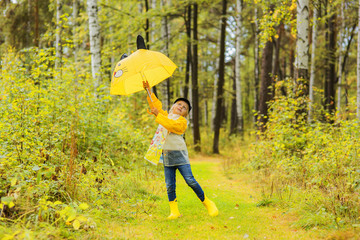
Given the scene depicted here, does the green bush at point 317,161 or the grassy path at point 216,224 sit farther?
the green bush at point 317,161

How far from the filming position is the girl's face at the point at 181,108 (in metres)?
4.60

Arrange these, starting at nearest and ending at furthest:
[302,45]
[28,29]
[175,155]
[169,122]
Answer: [169,122], [175,155], [302,45], [28,29]

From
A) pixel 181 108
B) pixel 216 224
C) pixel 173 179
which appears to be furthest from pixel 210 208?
pixel 181 108

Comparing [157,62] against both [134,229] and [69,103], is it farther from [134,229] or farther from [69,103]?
[69,103]

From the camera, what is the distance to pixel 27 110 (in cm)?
522

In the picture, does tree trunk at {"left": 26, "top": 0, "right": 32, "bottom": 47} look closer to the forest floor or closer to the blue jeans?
the forest floor

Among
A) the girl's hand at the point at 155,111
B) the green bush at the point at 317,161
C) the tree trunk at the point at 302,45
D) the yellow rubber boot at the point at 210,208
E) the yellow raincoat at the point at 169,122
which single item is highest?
the tree trunk at the point at 302,45

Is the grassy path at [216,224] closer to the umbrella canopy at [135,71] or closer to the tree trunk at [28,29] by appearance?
the umbrella canopy at [135,71]

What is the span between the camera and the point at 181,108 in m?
4.61

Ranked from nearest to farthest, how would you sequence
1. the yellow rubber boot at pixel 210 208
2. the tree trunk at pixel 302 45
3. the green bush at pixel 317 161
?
the green bush at pixel 317 161, the yellow rubber boot at pixel 210 208, the tree trunk at pixel 302 45

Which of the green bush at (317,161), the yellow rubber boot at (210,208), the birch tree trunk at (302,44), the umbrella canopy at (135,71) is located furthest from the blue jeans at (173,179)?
the birch tree trunk at (302,44)

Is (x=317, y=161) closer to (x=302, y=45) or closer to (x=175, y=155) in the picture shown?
(x=175, y=155)

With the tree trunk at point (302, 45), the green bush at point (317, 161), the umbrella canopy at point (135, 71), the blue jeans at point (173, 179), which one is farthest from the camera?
the tree trunk at point (302, 45)

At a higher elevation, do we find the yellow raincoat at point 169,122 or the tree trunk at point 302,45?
the tree trunk at point 302,45
